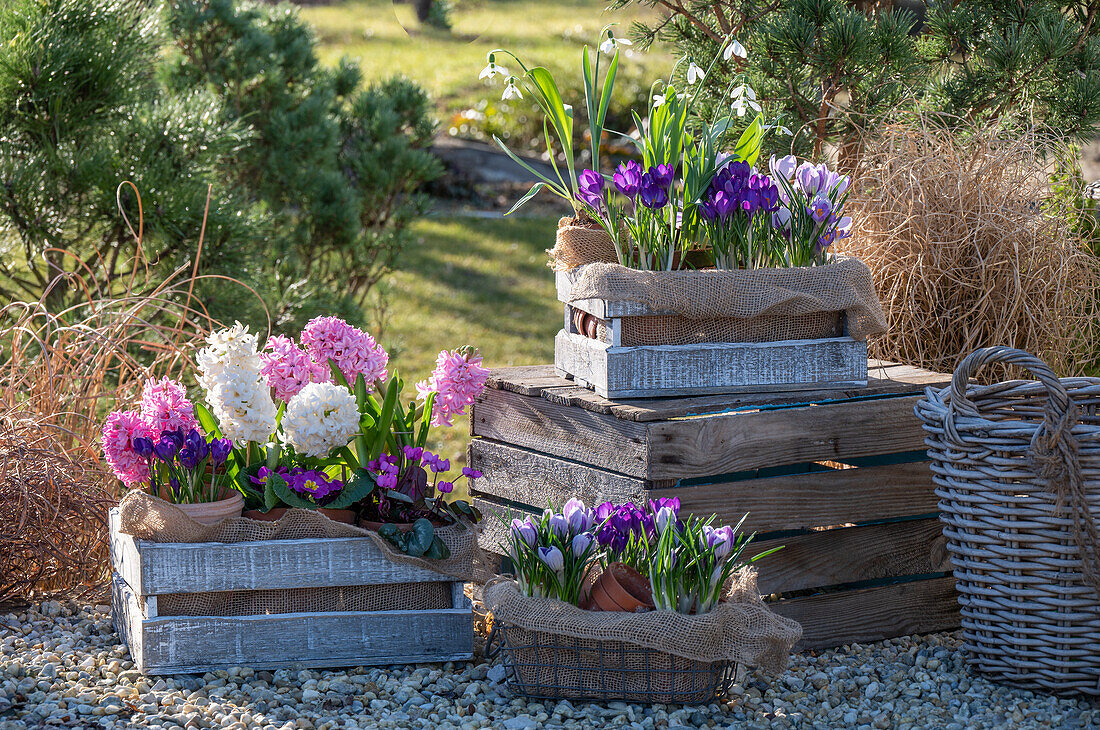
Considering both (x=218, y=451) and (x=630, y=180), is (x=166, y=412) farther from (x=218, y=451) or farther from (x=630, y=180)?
(x=630, y=180)

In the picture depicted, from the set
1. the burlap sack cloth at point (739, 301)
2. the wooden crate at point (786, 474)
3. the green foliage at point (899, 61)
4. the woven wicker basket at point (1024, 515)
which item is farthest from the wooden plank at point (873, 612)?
the green foliage at point (899, 61)

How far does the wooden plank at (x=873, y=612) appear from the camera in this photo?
2.65 m

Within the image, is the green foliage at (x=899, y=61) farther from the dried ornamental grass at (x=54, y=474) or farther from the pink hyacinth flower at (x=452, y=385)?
the dried ornamental grass at (x=54, y=474)

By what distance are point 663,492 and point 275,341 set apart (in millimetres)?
977

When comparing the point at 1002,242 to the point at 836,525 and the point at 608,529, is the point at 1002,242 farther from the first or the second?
the point at 608,529

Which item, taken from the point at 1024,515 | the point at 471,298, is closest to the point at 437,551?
the point at 1024,515

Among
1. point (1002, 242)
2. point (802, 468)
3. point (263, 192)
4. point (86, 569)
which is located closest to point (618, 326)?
point (802, 468)

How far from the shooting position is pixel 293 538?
240 centimetres

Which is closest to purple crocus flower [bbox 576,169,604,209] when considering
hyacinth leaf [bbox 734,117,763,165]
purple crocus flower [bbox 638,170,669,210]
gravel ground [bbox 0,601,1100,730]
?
purple crocus flower [bbox 638,170,669,210]

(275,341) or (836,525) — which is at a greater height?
(275,341)

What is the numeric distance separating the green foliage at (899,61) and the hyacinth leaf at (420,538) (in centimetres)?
162

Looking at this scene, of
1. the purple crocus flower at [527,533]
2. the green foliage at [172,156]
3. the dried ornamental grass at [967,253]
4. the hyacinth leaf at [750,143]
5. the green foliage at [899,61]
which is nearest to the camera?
the purple crocus flower at [527,533]

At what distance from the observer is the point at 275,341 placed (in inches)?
106

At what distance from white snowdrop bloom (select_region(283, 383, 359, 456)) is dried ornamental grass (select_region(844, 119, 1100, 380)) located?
5.07 ft
